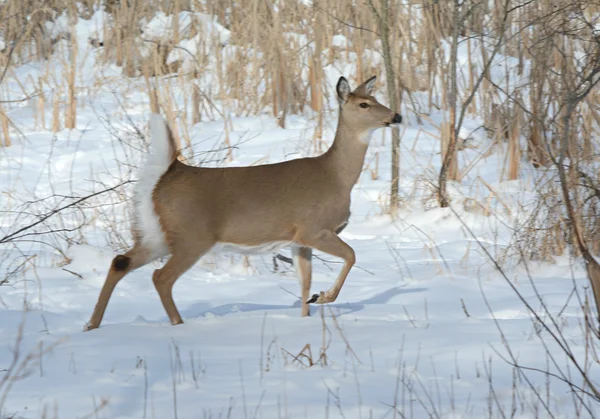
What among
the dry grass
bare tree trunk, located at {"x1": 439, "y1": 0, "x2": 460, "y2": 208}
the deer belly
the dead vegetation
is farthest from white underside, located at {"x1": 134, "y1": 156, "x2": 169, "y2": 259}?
the dry grass

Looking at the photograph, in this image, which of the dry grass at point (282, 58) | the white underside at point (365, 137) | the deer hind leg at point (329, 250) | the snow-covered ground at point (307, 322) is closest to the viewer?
the snow-covered ground at point (307, 322)

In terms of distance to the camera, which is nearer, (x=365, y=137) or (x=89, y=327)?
(x=89, y=327)

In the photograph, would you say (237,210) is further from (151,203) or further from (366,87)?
(366,87)

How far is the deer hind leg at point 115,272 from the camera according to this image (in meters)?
5.44

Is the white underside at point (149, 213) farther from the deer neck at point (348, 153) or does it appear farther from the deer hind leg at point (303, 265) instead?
the deer neck at point (348, 153)

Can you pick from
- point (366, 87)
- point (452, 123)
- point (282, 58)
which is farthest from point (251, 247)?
point (282, 58)

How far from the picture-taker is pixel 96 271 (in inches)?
294

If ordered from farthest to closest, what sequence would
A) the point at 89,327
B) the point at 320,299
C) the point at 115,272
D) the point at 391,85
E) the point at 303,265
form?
the point at 391,85
the point at 303,265
the point at 320,299
the point at 115,272
the point at 89,327

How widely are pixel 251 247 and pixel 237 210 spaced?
0.81 feet

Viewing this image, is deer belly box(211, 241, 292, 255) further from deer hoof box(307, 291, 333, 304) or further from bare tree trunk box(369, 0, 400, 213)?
bare tree trunk box(369, 0, 400, 213)

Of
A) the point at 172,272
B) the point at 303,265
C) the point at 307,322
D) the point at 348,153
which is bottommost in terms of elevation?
the point at 307,322

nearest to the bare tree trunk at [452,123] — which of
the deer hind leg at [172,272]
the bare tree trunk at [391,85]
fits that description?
the bare tree trunk at [391,85]

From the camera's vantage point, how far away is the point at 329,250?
234 inches

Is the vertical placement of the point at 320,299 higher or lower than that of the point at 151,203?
lower
